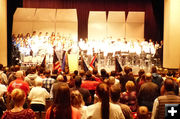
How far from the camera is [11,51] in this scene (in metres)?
15.6

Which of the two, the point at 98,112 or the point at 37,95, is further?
the point at 37,95

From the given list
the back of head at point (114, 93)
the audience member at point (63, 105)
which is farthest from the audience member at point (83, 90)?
the audience member at point (63, 105)

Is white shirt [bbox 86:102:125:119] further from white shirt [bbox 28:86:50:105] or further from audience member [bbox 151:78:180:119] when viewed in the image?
white shirt [bbox 28:86:50:105]

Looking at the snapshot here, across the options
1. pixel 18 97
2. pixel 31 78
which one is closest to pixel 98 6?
pixel 31 78

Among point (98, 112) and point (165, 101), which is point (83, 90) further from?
point (98, 112)

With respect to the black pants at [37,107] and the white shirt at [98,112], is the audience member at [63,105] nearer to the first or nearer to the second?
the white shirt at [98,112]

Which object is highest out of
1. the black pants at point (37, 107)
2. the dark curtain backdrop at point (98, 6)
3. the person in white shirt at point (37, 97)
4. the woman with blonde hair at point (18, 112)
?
the dark curtain backdrop at point (98, 6)

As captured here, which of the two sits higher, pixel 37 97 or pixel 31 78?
pixel 31 78

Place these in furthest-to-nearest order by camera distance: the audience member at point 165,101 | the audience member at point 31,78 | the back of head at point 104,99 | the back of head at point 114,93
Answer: the audience member at point 31,78, the audience member at point 165,101, the back of head at point 114,93, the back of head at point 104,99

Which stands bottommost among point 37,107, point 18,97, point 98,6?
point 37,107

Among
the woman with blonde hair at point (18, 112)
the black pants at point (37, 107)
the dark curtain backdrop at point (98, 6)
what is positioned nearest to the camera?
the woman with blonde hair at point (18, 112)

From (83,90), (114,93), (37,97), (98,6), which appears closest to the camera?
(114,93)

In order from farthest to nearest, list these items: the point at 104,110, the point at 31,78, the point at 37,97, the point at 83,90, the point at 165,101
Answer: the point at 31,78, the point at 37,97, the point at 83,90, the point at 165,101, the point at 104,110

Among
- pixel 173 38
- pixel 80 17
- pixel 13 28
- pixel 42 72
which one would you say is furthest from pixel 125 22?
pixel 42 72
